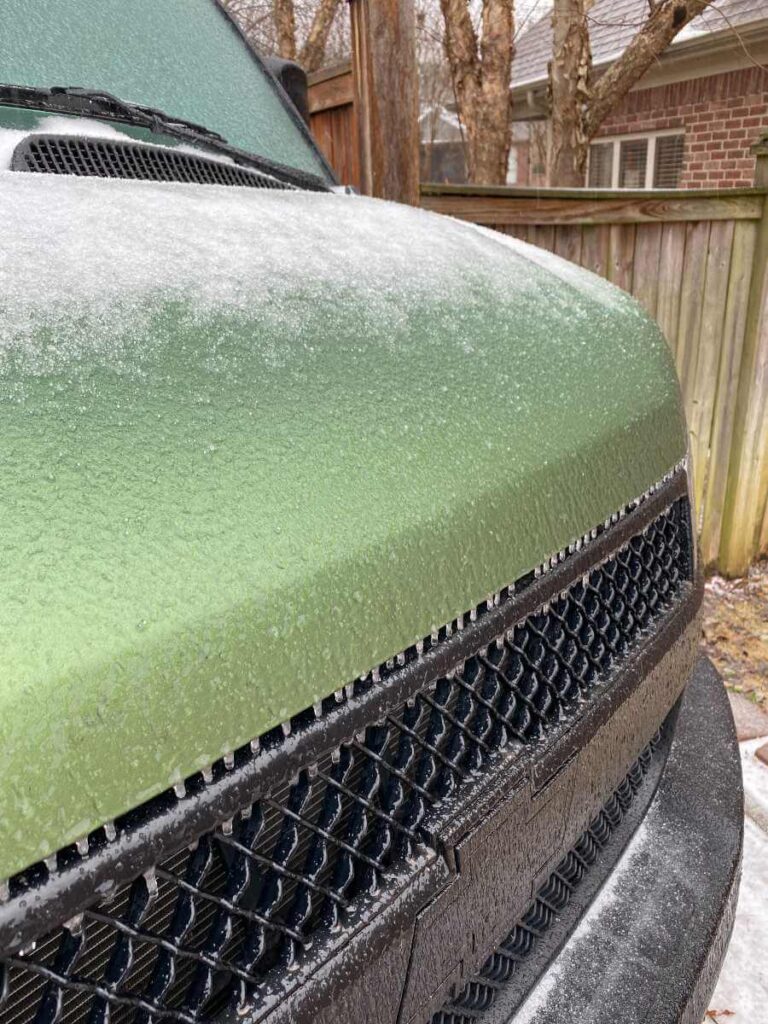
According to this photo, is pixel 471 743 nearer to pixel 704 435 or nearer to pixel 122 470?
pixel 122 470

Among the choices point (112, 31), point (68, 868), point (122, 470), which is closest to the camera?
point (68, 868)

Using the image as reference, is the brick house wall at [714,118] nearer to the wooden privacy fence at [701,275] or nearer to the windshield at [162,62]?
the wooden privacy fence at [701,275]

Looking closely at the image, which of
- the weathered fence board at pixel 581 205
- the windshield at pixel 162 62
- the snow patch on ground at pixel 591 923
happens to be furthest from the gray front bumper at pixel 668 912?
the weathered fence board at pixel 581 205

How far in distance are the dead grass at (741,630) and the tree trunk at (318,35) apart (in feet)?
30.8

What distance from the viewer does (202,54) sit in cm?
242

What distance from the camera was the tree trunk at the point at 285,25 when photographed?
1067 cm

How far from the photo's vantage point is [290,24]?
1079 cm

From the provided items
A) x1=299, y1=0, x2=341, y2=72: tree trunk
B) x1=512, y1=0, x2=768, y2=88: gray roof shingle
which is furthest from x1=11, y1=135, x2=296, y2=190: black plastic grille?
x1=299, y1=0, x2=341, y2=72: tree trunk

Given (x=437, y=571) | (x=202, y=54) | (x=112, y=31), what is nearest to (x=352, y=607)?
(x=437, y=571)

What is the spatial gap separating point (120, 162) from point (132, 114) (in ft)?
0.99

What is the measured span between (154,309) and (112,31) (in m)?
1.62

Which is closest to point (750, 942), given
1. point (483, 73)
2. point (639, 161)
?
point (483, 73)

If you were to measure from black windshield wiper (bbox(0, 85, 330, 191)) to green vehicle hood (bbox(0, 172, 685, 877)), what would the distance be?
1.81 ft

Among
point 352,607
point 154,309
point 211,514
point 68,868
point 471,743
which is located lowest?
point 471,743
